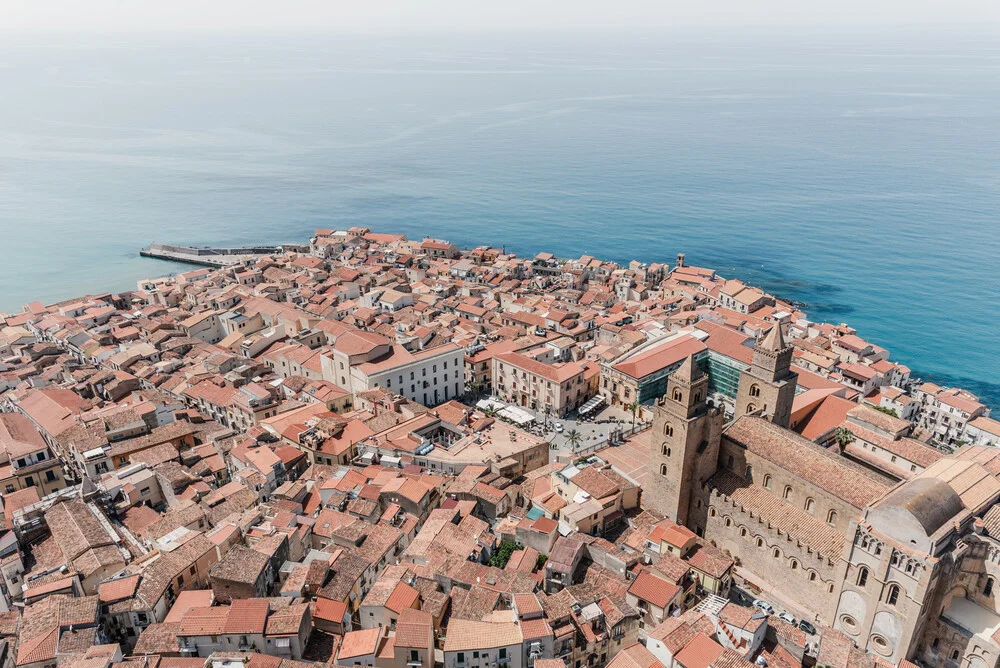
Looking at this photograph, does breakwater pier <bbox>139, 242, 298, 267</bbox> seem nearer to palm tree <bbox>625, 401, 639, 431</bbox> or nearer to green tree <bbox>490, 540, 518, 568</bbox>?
palm tree <bbox>625, 401, 639, 431</bbox>

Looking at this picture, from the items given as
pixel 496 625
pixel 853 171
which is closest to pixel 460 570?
pixel 496 625

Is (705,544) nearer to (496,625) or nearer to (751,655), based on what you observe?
(751,655)

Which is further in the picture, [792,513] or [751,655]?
[792,513]

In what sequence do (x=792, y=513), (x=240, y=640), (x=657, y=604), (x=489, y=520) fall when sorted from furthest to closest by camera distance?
1. (x=489, y=520)
2. (x=792, y=513)
3. (x=657, y=604)
4. (x=240, y=640)

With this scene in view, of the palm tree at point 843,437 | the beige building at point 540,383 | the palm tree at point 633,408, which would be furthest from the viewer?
the beige building at point 540,383

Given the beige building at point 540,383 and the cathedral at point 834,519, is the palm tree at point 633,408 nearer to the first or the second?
the beige building at point 540,383

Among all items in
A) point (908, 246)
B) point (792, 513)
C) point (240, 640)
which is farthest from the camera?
point (908, 246)

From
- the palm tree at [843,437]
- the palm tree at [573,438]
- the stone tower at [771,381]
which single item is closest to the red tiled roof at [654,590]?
the stone tower at [771,381]
